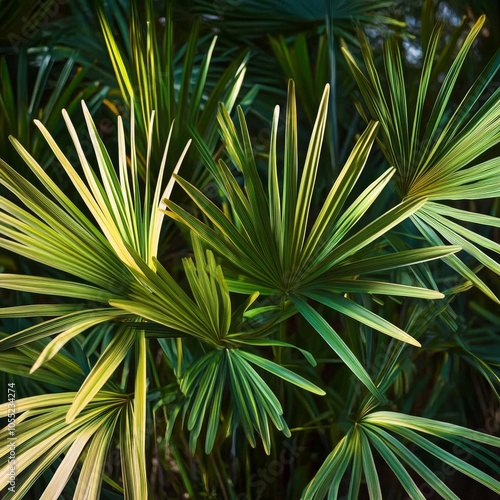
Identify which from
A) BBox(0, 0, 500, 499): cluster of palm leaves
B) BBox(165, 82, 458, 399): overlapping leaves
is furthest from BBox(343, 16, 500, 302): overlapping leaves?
BBox(165, 82, 458, 399): overlapping leaves

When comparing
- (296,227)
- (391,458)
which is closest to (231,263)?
(296,227)

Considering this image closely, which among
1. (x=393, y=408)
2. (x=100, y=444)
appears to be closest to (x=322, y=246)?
(x=100, y=444)

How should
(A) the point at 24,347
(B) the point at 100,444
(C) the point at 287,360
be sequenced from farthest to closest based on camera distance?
(C) the point at 287,360 < (A) the point at 24,347 < (B) the point at 100,444

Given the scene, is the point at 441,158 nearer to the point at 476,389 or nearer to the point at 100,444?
the point at 100,444

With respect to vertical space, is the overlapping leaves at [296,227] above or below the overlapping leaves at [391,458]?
above

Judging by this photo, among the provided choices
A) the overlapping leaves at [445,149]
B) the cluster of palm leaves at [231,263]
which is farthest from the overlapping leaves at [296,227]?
the overlapping leaves at [445,149]

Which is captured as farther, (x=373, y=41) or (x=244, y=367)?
(x=373, y=41)

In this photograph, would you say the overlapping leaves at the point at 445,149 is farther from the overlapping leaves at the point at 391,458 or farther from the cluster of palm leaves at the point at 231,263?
the overlapping leaves at the point at 391,458

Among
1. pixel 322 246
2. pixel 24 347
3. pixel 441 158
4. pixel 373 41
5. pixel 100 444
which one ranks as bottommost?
pixel 100 444

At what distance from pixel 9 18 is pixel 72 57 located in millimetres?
122

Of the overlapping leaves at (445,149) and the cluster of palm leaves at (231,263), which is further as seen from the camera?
the overlapping leaves at (445,149)

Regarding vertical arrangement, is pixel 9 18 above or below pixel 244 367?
above

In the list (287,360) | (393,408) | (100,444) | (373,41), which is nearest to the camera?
(100,444)

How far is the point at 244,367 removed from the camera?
640 mm
